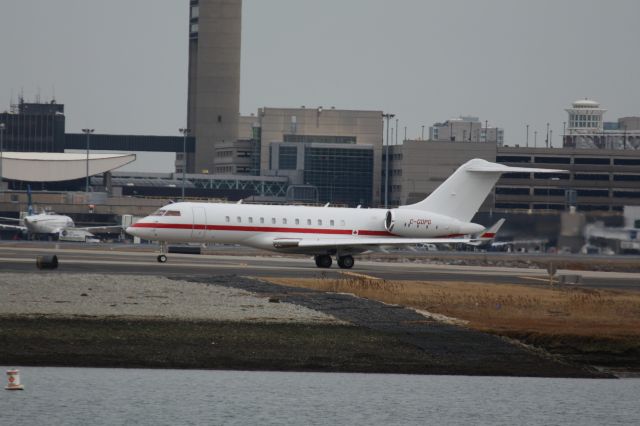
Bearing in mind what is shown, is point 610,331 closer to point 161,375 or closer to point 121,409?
point 161,375

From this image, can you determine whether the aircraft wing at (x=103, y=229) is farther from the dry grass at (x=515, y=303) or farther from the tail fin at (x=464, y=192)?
the dry grass at (x=515, y=303)

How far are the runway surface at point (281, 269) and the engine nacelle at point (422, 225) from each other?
214 centimetres

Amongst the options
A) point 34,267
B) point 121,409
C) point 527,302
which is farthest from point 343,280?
point 121,409

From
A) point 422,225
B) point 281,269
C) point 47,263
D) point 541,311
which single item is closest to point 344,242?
point 281,269

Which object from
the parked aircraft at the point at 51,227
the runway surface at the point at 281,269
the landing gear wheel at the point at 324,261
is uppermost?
the landing gear wheel at the point at 324,261

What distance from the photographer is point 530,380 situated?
1410 inches

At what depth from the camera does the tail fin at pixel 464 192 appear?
240ft

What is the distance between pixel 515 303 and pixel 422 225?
71.6 feet

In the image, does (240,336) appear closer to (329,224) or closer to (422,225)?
(329,224)

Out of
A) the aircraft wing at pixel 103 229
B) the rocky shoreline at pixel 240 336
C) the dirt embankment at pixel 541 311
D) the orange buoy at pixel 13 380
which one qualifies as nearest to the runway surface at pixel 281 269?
the dirt embankment at pixel 541 311

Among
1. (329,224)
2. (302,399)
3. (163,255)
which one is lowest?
(302,399)

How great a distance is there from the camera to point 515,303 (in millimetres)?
49750

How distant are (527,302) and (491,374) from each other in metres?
14.6

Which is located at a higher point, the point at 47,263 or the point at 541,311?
the point at 47,263
